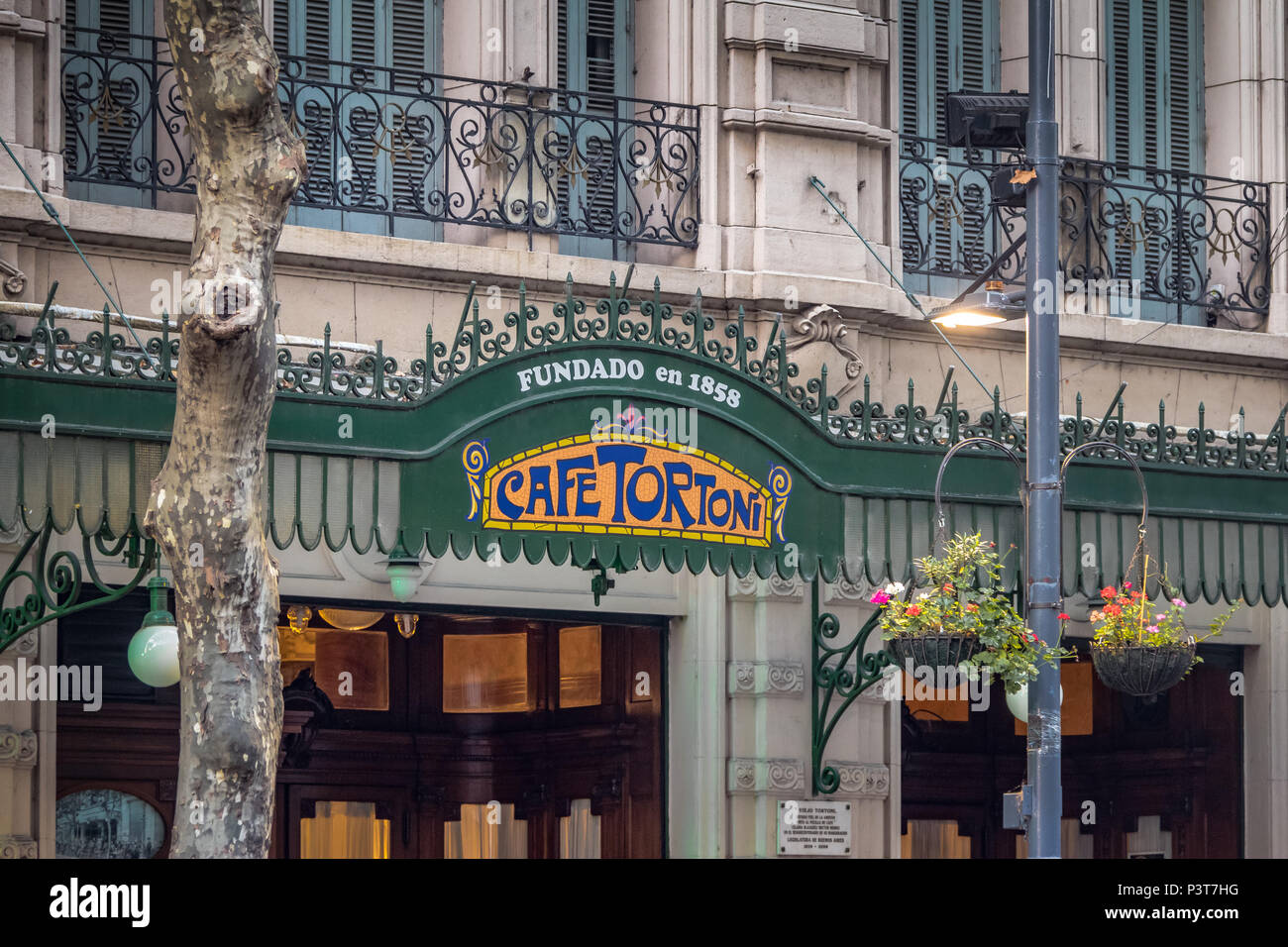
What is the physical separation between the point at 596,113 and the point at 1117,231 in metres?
3.93

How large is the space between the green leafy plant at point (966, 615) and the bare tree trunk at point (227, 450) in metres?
3.12

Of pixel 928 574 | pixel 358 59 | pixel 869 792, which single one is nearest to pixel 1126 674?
pixel 928 574

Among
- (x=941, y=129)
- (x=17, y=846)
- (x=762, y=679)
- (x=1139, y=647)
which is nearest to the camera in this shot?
(x=1139, y=647)

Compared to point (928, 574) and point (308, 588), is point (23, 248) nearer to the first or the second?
point (308, 588)

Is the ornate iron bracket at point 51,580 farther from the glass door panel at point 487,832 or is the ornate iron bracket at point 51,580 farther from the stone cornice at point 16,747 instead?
the glass door panel at point 487,832

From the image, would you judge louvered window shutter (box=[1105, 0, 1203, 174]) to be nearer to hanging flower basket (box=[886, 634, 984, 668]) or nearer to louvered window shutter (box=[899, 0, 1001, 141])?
louvered window shutter (box=[899, 0, 1001, 141])

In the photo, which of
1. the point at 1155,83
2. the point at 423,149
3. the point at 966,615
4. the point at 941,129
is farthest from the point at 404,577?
the point at 1155,83

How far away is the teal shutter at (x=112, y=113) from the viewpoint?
11.7 m

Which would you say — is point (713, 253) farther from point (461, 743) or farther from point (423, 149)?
point (461, 743)

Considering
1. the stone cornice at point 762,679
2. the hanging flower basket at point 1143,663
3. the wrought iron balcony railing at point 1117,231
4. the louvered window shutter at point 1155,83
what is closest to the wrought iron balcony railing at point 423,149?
the wrought iron balcony railing at point 1117,231

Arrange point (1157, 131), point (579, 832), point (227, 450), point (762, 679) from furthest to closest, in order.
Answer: point (1157, 131) → point (579, 832) → point (762, 679) → point (227, 450)

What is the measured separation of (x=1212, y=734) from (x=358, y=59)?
792 centimetres

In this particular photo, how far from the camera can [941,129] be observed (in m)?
14.4

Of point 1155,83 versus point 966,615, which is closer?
point 966,615
